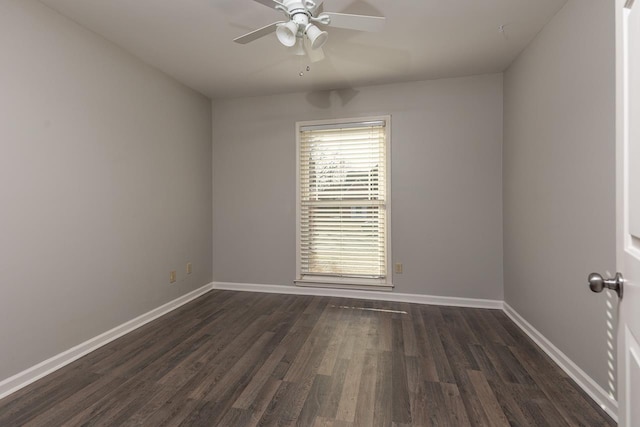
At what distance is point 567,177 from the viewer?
211 cm

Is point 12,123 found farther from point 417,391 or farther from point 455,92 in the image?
point 455,92

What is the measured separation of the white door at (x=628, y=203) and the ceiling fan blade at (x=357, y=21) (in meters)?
1.31

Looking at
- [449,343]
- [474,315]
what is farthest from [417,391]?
[474,315]

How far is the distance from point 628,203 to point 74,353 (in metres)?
3.18

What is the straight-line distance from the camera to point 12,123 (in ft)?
6.35

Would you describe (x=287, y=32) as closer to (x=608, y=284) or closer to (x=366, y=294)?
(x=608, y=284)

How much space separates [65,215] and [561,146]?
3522mm

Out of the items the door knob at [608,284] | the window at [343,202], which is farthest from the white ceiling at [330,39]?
the door knob at [608,284]

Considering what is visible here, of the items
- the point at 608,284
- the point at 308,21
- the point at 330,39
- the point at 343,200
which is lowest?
the point at 608,284

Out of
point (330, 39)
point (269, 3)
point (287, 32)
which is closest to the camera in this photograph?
point (269, 3)

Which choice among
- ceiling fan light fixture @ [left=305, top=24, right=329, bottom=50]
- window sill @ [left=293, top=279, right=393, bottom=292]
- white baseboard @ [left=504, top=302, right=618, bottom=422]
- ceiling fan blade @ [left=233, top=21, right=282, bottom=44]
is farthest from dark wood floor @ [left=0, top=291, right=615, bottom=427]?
Answer: ceiling fan blade @ [left=233, top=21, right=282, bottom=44]

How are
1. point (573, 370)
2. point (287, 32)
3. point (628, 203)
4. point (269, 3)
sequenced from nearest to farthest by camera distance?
1. point (628, 203)
2. point (269, 3)
3. point (287, 32)
4. point (573, 370)

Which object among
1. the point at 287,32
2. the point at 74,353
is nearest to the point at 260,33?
the point at 287,32

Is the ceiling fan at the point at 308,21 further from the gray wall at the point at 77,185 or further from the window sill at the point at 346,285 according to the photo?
the window sill at the point at 346,285
